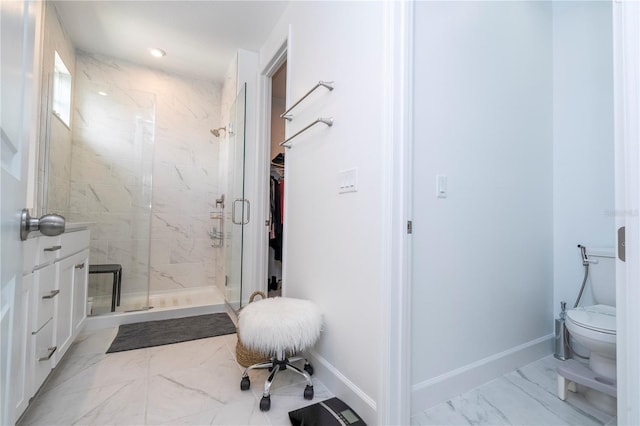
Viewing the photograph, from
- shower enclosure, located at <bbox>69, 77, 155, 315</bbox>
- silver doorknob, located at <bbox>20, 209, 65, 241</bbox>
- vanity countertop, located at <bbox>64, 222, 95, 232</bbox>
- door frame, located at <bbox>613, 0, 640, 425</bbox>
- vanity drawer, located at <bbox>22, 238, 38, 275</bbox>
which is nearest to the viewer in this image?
silver doorknob, located at <bbox>20, 209, 65, 241</bbox>

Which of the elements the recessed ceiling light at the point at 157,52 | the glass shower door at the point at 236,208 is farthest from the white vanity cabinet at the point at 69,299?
the recessed ceiling light at the point at 157,52

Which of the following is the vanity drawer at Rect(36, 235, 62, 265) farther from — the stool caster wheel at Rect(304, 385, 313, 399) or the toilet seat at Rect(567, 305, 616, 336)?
the toilet seat at Rect(567, 305, 616, 336)

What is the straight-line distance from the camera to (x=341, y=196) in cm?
153

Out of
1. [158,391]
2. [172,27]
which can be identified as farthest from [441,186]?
[172,27]

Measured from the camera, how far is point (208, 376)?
66.5 inches

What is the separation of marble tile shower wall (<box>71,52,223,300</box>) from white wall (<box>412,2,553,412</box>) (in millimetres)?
2589

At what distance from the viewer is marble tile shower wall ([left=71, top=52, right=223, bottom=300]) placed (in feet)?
9.37

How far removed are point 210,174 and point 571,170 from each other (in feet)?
11.3

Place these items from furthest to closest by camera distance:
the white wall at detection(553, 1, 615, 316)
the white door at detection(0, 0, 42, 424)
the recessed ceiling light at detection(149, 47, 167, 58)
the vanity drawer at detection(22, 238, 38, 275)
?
the recessed ceiling light at detection(149, 47, 167, 58), the white wall at detection(553, 1, 615, 316), the vanity drawer at detection(22, 238, 38, 275), the white door at detection(0, 0, 42, 424)

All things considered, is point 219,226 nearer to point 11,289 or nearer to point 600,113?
point 11,289

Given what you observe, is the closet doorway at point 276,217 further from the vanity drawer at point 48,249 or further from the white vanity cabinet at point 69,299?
the vanity drawer at point 48,249

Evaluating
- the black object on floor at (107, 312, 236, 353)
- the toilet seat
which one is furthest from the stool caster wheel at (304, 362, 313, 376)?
the toilet seat

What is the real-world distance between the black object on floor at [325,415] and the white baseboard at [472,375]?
0.30 metres

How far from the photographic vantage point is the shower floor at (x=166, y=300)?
8.66ft
